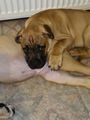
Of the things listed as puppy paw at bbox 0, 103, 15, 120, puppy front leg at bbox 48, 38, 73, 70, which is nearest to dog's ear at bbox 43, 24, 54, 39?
puppy front leg at bbox 48, 38, 73, 70

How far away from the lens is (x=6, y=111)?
6.06 feet

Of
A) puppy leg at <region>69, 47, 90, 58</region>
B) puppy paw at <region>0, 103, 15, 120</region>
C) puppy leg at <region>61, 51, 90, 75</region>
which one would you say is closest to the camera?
puppy paw at <region>0, 103, 15, 120</region>

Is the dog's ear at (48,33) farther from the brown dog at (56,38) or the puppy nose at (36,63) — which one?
the puppy nose at (36,63)

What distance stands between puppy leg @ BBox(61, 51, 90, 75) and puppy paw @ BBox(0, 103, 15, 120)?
457mm

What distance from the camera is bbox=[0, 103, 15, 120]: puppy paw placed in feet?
6.00

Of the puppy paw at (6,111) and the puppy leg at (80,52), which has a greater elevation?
the puppy leg at (80,52)

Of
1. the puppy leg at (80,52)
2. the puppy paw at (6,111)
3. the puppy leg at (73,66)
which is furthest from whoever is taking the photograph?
the puppy leg at (80,52)

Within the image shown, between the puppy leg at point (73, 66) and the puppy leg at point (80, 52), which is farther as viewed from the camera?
the puppy leg at point (80, 52)

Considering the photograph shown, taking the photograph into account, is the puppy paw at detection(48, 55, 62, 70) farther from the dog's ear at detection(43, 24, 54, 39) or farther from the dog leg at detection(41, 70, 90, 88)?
the dog's ear at detection(43, 24, 54, 39)

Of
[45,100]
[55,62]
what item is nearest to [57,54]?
[55,62]

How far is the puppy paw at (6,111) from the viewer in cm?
183

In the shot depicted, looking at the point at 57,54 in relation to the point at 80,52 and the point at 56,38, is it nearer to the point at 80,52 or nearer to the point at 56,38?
the point at 56,38

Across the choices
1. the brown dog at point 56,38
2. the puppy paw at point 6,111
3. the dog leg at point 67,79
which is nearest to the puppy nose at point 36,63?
the brown dog at point 56,38

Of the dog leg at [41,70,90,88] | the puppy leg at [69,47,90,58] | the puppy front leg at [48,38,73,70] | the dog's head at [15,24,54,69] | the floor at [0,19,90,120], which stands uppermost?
the dog's head at [15,24,54,69]
